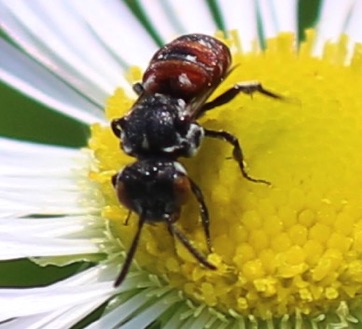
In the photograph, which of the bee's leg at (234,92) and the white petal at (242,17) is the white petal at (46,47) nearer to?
the white petal at (242,17)

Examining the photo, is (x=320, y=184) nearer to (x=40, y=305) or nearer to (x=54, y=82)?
(x=40, y=305)

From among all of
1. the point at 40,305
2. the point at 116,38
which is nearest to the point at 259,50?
the point at 116,38

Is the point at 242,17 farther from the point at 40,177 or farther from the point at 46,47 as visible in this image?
the point at 40,177

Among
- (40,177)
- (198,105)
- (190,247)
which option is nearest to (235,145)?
(198,105)

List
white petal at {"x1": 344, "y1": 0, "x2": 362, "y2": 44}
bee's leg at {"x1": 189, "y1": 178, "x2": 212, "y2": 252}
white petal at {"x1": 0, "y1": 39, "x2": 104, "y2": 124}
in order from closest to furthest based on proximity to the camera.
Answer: bee's leg at {"x1": 189, "y1": 178, "x2": 212, "y2": 252} → white petal at {"x1": 0, "y1": 39, "x2": 104, "y2": 124} → white petal at {"x1": 344, "y1": 0, "x2": 362, "y2": 44}

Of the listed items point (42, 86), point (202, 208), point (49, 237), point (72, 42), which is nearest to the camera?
point (202, 208)

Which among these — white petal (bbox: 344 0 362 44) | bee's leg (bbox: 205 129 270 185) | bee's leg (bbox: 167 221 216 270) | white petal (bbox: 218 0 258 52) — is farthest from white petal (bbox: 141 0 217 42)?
bee's leg (bbox: 167 221 216 270)

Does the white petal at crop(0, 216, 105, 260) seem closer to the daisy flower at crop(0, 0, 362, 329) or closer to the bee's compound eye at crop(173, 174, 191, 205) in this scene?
the daisy flower at crop(0, 0, 362, 329)

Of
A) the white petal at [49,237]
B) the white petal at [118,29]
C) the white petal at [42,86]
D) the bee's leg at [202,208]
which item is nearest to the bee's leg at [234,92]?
the bee's leg at [202,208]
